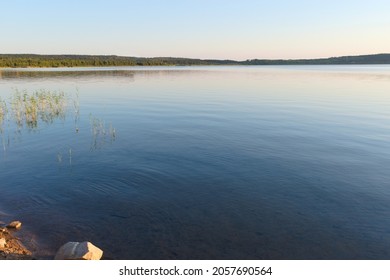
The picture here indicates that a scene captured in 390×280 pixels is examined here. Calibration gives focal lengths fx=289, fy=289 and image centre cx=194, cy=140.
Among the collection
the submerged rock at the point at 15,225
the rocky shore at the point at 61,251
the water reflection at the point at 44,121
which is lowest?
the submerged rock at the point at 15,225

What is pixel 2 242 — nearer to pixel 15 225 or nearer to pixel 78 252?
pixel 15 225

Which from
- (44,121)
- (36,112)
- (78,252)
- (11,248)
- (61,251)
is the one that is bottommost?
(11,248)

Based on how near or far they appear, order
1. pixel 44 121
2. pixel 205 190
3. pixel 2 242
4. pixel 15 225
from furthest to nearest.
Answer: pixel 44 121, pixel 205 190, pixel 15 225, pixel 2 242

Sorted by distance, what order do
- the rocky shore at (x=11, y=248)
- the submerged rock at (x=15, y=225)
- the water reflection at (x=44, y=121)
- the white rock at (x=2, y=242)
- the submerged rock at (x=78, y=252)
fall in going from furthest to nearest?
the water reflection at (x=44, y=121) → the submerged rock at (x=15, y=225) → the white rock at (x=2, y=242) → the rocky shore at (x=11, y=248) → the submerged rock at (x=78, y=252)

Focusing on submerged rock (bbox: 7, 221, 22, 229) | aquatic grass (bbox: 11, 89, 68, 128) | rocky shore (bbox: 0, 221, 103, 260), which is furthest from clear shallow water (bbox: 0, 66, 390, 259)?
aquatic grass (bbox: 11, 89, 68, 128)

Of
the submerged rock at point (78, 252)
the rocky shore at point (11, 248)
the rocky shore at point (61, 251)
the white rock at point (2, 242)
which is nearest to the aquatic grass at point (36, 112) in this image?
the rocky shore at point (11, 248)

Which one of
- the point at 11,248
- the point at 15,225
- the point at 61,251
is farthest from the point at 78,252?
the point at 15,225

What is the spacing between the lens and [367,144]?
2088cm

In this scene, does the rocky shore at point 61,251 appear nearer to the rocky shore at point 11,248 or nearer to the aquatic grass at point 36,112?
the rocky shore at point 11,248

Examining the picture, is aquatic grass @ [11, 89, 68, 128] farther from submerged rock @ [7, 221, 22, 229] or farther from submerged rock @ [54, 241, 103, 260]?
submerged rock @ [54, 241, 103, 260]

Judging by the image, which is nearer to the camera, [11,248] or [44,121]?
[11,248]

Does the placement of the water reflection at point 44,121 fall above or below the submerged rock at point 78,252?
above

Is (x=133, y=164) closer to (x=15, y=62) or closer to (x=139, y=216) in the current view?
(x=139, y=216)
